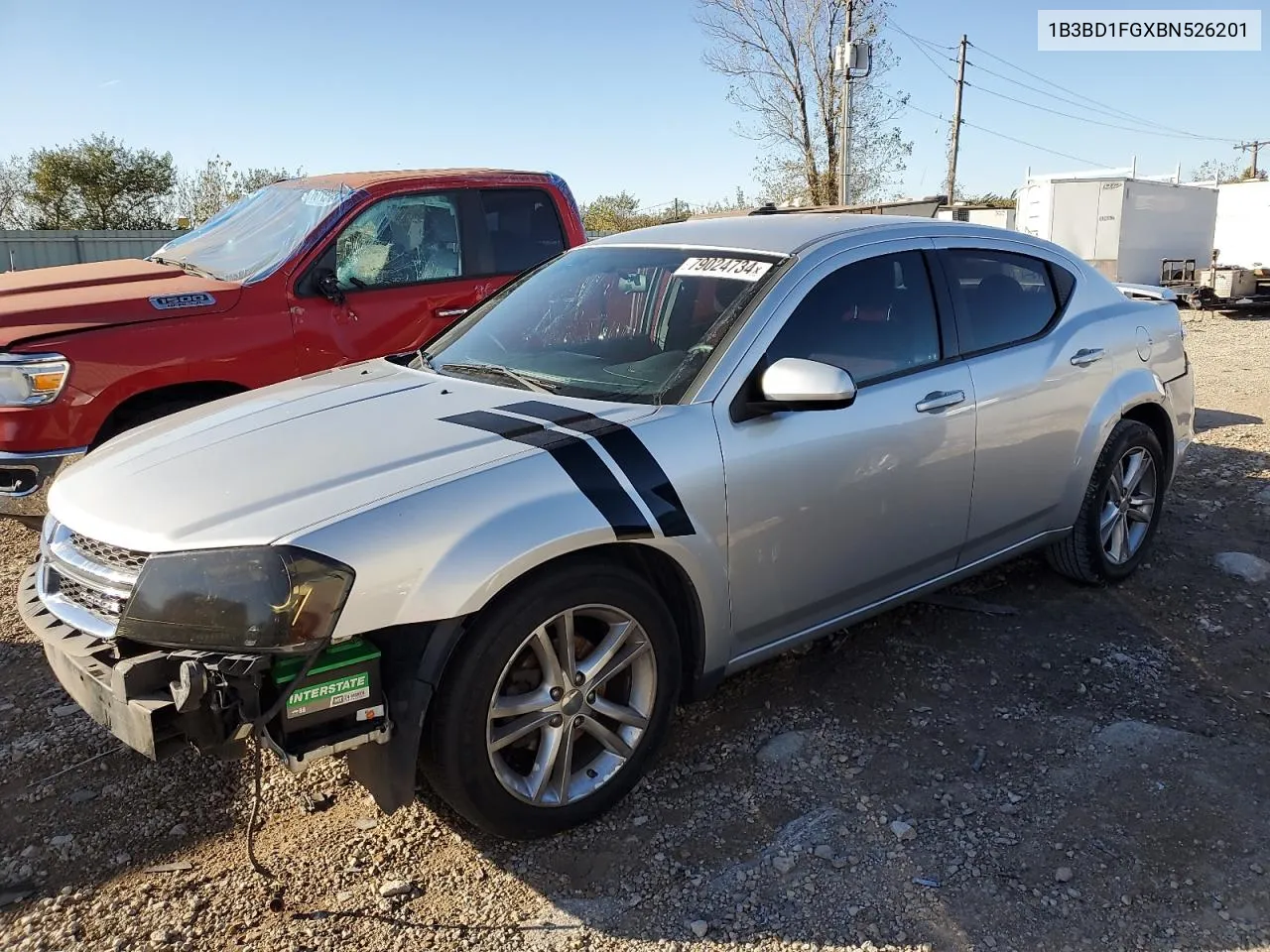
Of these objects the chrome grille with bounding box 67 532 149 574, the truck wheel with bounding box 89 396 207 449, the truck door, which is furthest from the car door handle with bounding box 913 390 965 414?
the truck wheel with bounding box 89 396 207 449

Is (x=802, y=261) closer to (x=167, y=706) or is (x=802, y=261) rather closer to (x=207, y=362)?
(x=167, y=706)

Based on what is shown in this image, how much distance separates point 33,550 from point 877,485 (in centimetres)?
445

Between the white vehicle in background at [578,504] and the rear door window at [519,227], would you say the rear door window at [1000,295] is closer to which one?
the white vehicle in background at [578,504]

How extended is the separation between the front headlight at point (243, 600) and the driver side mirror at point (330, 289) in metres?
3.41

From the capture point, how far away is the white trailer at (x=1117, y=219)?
17.6 metres

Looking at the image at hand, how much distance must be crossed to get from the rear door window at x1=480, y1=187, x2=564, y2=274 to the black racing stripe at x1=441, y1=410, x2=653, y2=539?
12.1 feet

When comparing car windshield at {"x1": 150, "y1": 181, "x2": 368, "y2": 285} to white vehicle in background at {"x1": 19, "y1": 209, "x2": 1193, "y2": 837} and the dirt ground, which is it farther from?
the dirt ground

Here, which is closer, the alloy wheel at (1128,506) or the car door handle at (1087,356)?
Answer: the car door handle at (1087,356)

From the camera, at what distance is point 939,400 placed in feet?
11.6

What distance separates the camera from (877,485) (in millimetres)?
3324

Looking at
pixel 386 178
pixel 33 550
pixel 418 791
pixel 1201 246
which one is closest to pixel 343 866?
pixel 418 791

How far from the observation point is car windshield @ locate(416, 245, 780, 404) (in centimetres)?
316

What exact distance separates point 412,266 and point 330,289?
0.59 metres

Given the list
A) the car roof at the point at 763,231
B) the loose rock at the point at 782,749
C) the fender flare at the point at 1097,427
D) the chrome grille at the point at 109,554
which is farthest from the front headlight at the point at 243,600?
the fender flare at the point at 1097,427
